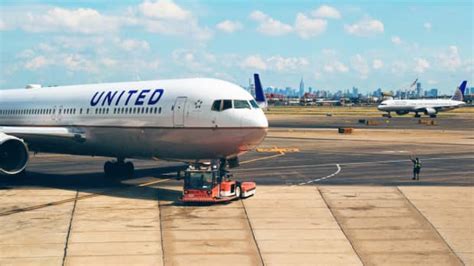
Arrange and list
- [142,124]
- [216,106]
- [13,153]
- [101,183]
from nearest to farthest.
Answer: [216,106], [142,124], [13,153], [101,183]

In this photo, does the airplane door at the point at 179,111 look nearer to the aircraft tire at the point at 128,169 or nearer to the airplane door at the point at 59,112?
the aircraft tire at the point at 128,169

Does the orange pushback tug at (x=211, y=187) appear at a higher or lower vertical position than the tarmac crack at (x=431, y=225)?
higher

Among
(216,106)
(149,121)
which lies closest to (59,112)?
(149,121)

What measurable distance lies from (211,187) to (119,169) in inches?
394

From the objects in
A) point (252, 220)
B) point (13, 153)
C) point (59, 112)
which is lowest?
point (252, 220)

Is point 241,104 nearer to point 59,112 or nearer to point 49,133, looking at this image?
point 49,133

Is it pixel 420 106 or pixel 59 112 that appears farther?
pixel 420 106

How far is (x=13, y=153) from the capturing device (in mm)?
30656

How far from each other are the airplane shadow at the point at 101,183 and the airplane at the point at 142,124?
1280 mm

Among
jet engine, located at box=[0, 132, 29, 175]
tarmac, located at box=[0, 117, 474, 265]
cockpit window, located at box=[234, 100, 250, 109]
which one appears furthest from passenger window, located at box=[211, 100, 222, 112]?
jet engine, located at box=[0, 132, 29, 175]

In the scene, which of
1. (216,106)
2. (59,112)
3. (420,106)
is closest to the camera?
(216,106)

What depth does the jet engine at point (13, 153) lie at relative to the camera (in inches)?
1184

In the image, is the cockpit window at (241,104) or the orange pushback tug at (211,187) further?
the cockpit window at (241,104)

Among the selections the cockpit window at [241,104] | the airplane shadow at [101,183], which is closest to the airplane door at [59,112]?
the airplane shadow at [101,183]
